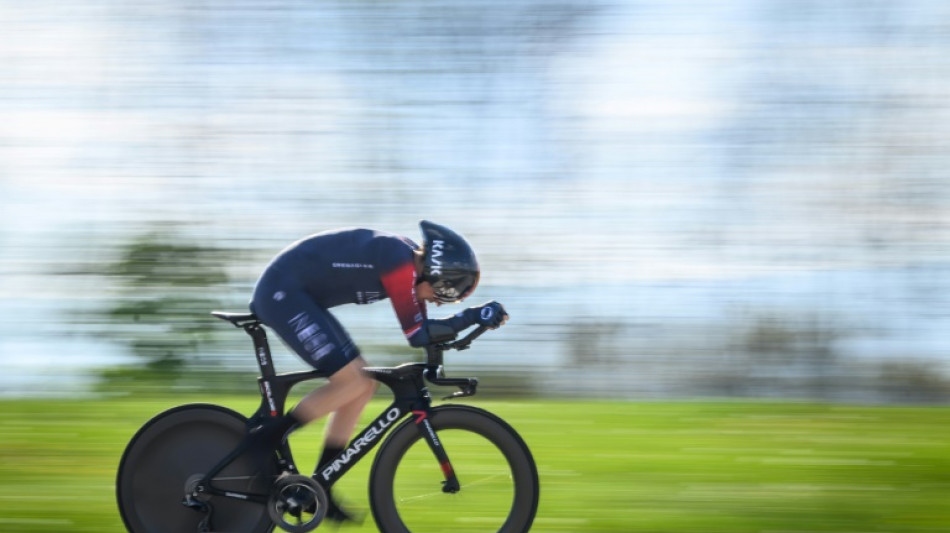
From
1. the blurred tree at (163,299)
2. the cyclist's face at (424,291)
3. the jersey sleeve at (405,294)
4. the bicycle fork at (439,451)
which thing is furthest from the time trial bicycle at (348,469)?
the blurred tree at (163,299)

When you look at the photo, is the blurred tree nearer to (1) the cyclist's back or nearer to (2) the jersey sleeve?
(1) the cyclist's back

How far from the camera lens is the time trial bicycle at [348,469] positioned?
511 centimetres

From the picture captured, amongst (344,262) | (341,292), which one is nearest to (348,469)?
(341,292)

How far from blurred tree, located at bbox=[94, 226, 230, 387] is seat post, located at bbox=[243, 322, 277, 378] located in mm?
9058

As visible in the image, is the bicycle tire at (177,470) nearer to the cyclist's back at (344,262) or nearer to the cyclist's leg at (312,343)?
the cyclist's leg at (312,343)

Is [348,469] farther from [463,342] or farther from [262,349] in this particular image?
[463,342]

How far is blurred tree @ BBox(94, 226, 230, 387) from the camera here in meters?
14.2

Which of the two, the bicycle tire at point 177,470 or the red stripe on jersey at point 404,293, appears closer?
Result: the red stripe on jersey at point 404,293

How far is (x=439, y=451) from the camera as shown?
5117 millimetres

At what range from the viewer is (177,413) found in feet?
17.7

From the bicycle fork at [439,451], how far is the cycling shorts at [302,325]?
1.30 ft

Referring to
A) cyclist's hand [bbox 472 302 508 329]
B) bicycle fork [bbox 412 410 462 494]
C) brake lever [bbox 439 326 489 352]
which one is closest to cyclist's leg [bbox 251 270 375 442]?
bicycle fork [bbox 412 410 462 494]

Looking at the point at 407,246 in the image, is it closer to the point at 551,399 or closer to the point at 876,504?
the point at 876,504

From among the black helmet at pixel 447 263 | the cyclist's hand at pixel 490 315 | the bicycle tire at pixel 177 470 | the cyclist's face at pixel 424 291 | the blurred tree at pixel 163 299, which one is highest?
the black helmet at pixel 447 263
